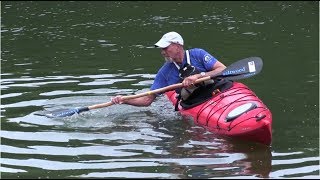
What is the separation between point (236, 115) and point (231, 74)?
1.08 m

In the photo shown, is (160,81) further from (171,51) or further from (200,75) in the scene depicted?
(200,75)

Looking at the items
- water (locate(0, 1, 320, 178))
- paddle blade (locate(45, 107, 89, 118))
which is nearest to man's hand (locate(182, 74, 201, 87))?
water (locate(0, 1, 320, 178))

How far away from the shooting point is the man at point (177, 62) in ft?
27.3

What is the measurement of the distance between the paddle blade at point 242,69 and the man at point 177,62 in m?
0.10

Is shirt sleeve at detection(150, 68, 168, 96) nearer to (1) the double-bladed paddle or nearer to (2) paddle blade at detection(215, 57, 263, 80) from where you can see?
(1) the double-bladed paddle

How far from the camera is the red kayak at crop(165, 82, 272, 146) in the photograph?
7211 millimetres

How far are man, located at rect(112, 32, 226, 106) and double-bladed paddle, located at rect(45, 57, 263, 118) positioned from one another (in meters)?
0.09

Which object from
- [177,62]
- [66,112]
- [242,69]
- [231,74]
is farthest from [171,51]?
[66,112]

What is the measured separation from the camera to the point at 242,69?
8648 millimetres

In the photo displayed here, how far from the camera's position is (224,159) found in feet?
22.6

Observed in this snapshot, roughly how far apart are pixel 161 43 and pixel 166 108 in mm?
1557

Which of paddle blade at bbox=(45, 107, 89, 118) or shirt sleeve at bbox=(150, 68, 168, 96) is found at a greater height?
shirt sleeve at bbox=(150, 68, 168, 96)

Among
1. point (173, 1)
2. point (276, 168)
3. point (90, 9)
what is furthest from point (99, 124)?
point (173, 1)

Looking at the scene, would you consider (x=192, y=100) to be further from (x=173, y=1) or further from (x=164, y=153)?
(x=173, y=1)
